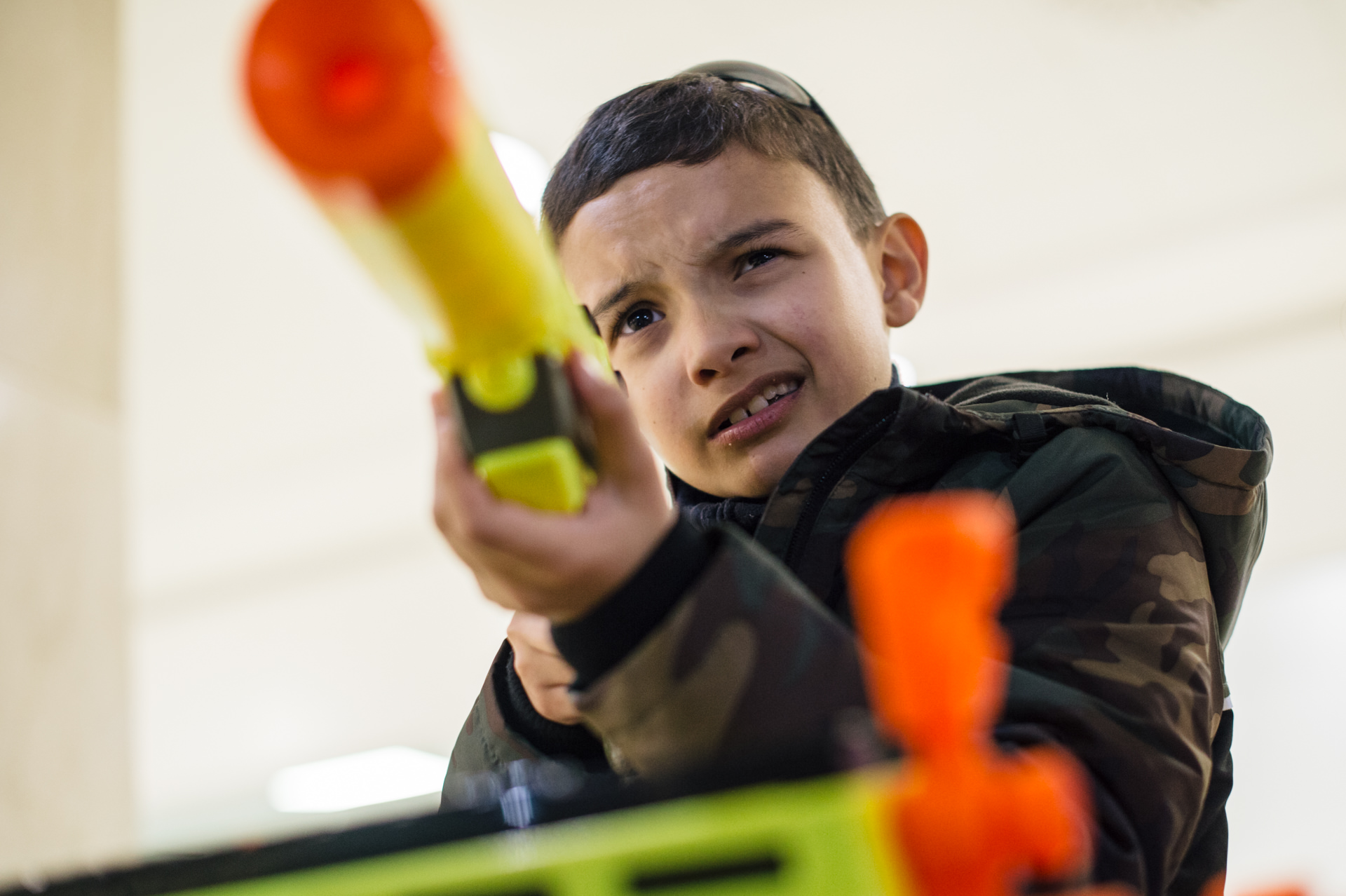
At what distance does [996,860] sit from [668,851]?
0.17 ft

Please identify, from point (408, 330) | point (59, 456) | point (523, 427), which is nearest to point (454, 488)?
point (523, 427)

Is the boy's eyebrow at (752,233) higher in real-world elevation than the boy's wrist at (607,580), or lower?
higher

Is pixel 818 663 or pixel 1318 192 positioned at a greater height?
pixel 1318 192

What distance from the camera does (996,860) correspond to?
0.55 feet

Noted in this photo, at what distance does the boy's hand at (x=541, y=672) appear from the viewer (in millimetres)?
460

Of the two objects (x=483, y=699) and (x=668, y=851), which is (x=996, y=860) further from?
(x=483, y=699)

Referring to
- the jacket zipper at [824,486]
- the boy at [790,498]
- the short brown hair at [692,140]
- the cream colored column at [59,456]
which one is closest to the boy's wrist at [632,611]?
the boy at [790,498]

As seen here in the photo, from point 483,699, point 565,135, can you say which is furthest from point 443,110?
point 565,135

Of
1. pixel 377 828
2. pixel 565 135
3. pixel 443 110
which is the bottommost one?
pixel 377 828

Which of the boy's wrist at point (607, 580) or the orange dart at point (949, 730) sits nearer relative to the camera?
the orange dart at point (949, 730)

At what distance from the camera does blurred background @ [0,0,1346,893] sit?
3.33 feet

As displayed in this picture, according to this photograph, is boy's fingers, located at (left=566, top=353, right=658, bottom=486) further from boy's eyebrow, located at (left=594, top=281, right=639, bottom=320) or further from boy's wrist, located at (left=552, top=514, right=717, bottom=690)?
boy's eyebrow, located at (left=594, top=281, right=639, bottom=320)

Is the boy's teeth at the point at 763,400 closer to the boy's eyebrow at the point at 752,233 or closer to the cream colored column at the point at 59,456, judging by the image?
the boy's eyebrow at the point at 752,233

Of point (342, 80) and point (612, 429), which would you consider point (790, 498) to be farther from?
point (342, 80)
